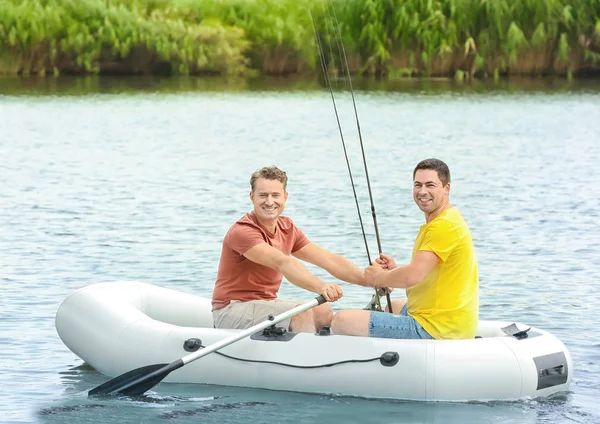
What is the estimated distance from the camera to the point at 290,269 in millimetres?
6629

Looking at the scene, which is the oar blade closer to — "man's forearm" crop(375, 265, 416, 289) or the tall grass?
"man's forearm" crop(375, 265, 416, 289)

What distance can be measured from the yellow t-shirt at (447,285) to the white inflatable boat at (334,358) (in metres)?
0.10

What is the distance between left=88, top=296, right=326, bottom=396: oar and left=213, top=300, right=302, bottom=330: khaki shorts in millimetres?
140

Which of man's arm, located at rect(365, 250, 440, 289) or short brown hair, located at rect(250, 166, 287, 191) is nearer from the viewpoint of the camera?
man's arm, located at rect(365, 250, 440, 289)

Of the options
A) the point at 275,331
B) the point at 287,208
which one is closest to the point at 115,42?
the point at 287,208

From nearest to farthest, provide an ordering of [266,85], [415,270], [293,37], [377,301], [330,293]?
[415,270] → [330,293] → [377,301] → [266,85] → [293,37]

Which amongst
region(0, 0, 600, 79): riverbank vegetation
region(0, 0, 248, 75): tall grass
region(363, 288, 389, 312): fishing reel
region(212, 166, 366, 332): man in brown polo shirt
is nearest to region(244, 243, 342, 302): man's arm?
region(212, 166, 366, 332): man in brown polo shirt

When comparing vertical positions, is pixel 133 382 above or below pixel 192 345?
below

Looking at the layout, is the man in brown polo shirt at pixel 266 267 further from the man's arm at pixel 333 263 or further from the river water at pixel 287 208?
the river water at pixel 287 208

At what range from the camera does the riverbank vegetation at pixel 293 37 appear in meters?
36.6

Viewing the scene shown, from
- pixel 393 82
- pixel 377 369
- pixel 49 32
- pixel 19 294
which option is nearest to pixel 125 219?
pixel 19 294

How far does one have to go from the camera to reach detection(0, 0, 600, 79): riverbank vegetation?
3656 centimetres

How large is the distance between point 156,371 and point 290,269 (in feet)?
2.84

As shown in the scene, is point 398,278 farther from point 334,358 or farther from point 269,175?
point 269,175
